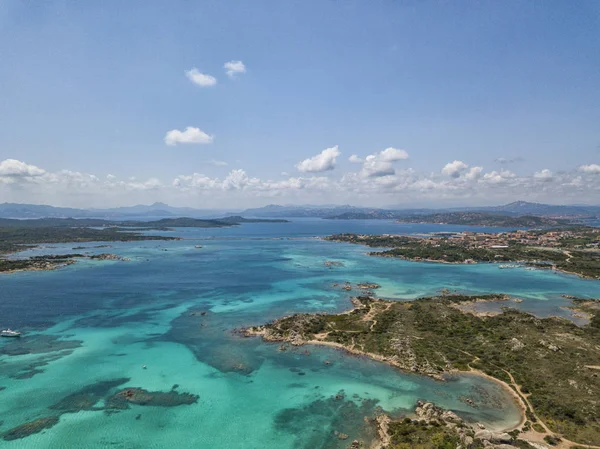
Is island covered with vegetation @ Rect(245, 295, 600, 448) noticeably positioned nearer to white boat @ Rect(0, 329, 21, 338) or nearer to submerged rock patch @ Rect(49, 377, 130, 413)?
submerged rock patch @ Rect(49, 377, 130, 413)

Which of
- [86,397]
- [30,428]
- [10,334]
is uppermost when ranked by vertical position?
[10,334]

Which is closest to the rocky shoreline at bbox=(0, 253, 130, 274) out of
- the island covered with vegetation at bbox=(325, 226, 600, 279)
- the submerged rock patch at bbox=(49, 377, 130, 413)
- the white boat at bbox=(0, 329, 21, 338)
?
the white boat at bbox=(0, 329, 21, 338)

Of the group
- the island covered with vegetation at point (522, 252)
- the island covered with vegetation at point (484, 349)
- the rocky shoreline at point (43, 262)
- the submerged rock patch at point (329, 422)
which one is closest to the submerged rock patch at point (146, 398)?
the submerged rock patch at point (329, 422)

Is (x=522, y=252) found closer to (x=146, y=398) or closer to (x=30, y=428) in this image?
(x=146, y=398)

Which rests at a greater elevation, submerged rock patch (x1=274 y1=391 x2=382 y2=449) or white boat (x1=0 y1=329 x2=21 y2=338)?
white boat (x1=0 y1=329 x2=21 y2=338)

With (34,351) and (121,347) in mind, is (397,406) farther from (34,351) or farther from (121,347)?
(34,351)

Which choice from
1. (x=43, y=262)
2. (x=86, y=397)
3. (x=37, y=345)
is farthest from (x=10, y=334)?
(x=43, y=262)
